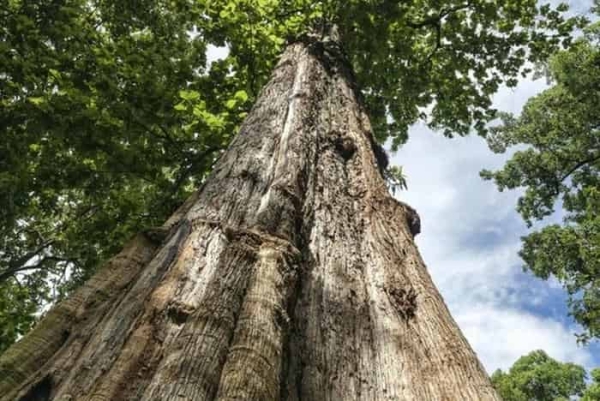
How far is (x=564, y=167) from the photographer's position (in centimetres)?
1708

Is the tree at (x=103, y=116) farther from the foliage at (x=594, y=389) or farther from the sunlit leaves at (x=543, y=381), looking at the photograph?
the sunlit leaves at (x=543, y=381)

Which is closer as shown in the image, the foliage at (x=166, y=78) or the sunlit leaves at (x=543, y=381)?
the foliage at (x=166, y=78)

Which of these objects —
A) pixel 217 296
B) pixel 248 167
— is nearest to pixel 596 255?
pixel 248 167

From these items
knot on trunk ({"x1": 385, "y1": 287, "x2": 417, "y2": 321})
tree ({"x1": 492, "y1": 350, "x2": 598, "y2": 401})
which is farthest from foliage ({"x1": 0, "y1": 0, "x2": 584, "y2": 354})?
tree ({"x1": 492, "y1": 350, "x2": 598, "y2": 401})

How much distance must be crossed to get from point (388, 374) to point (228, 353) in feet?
2.61

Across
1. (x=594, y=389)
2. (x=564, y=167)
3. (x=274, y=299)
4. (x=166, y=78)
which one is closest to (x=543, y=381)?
(x=594, y=389)

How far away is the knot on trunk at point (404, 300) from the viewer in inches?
91.6

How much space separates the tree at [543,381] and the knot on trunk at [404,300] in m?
26.6

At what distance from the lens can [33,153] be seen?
23.3ft

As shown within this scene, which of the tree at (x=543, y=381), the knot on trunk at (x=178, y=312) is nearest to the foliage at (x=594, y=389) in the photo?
the tree at (x=543, y=381)

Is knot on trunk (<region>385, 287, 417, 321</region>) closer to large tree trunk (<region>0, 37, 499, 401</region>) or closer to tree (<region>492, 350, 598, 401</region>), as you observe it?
large tree trunk (<region>0, 37, 499, 401</region>)

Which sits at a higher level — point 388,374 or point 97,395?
point 388,374

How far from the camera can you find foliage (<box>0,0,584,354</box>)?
614cm

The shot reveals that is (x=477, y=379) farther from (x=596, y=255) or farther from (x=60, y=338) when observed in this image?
(x=596, y=255)
